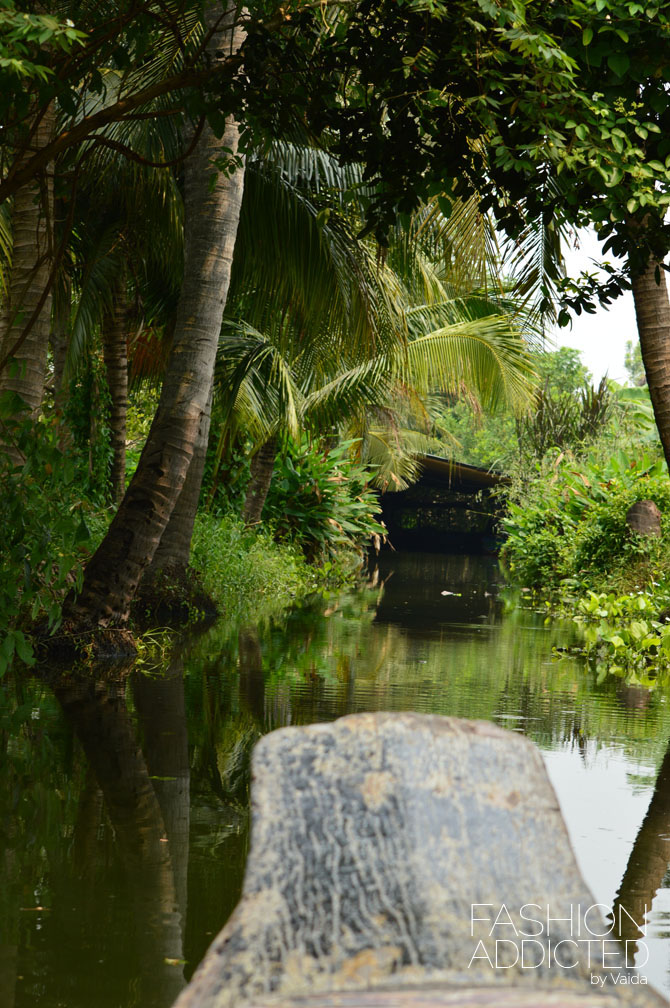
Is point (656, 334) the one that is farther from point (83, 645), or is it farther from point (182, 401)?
point (83, 645)

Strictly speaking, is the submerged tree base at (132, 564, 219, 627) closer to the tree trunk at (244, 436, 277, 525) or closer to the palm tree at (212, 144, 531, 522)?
the palm tree at (212, 144, 531, 522)

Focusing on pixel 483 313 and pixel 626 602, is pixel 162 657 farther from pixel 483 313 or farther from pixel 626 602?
pixel 483 313

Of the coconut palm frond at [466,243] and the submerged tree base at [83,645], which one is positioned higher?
the coconut palm frond at [466,243]

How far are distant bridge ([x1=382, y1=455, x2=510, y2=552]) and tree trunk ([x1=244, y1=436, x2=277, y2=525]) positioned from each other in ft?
62.2

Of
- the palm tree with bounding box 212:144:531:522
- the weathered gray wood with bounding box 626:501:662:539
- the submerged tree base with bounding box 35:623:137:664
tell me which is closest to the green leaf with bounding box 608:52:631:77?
the palm tree with bounding box 212:144:531:522

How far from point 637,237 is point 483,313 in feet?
41.5

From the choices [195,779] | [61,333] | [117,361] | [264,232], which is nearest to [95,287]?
[61,333]

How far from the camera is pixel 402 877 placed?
191 cm

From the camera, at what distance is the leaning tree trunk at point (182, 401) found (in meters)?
7.70

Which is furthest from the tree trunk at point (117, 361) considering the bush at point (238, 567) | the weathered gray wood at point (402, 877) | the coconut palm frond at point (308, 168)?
the weathered gray wood at point (402, 877)

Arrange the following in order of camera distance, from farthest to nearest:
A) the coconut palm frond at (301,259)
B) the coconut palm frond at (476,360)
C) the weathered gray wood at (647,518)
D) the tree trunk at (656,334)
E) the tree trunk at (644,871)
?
the coconut palm frond at (476,360) → the weathered gray wood at (647,518) → the coconut palm frond at (301,259) → the tree trunk at (656,334) → the tree trunk at (644,871)

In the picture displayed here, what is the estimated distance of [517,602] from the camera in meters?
16.5

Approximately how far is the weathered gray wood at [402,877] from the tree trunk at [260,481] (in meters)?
14.5

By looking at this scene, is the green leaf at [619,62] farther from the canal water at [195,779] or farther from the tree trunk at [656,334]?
the canal water at [195,779]
